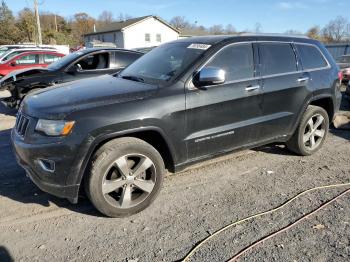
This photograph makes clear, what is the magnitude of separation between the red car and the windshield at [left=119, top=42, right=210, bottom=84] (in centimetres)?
996

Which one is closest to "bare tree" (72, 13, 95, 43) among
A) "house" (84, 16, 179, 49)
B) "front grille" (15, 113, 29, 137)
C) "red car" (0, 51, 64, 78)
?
"house" (84, 16, 179, 49)

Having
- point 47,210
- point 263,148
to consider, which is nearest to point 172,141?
point 47,210

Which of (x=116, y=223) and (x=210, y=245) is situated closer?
(x=210, y=245)

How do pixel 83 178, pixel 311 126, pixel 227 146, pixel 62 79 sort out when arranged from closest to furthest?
pixel 83 178 < pixel 227 146 < pixel 311 126 < pixel 62 79

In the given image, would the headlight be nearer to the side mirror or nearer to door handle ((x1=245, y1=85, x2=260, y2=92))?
the side mirror

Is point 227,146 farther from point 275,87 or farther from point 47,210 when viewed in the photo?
point 47,210

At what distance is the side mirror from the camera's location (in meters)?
3.82

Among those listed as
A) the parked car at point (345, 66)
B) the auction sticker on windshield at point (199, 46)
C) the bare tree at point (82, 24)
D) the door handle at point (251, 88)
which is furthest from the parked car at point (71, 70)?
the bare tree at point (82, 24)

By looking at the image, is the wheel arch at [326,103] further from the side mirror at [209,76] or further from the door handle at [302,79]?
the side mirror at [209,76]

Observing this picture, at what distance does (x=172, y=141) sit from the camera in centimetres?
379

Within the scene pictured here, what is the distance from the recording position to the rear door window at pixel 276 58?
183 inches

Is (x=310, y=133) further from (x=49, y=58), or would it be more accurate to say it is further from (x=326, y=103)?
(x=49, y=58)

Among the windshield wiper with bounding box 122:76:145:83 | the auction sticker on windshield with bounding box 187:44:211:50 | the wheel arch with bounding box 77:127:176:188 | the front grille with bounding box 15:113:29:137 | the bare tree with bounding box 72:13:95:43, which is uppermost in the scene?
the bare tree with bounding box 72:13:95:43

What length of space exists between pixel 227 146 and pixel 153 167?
3.59 ft
